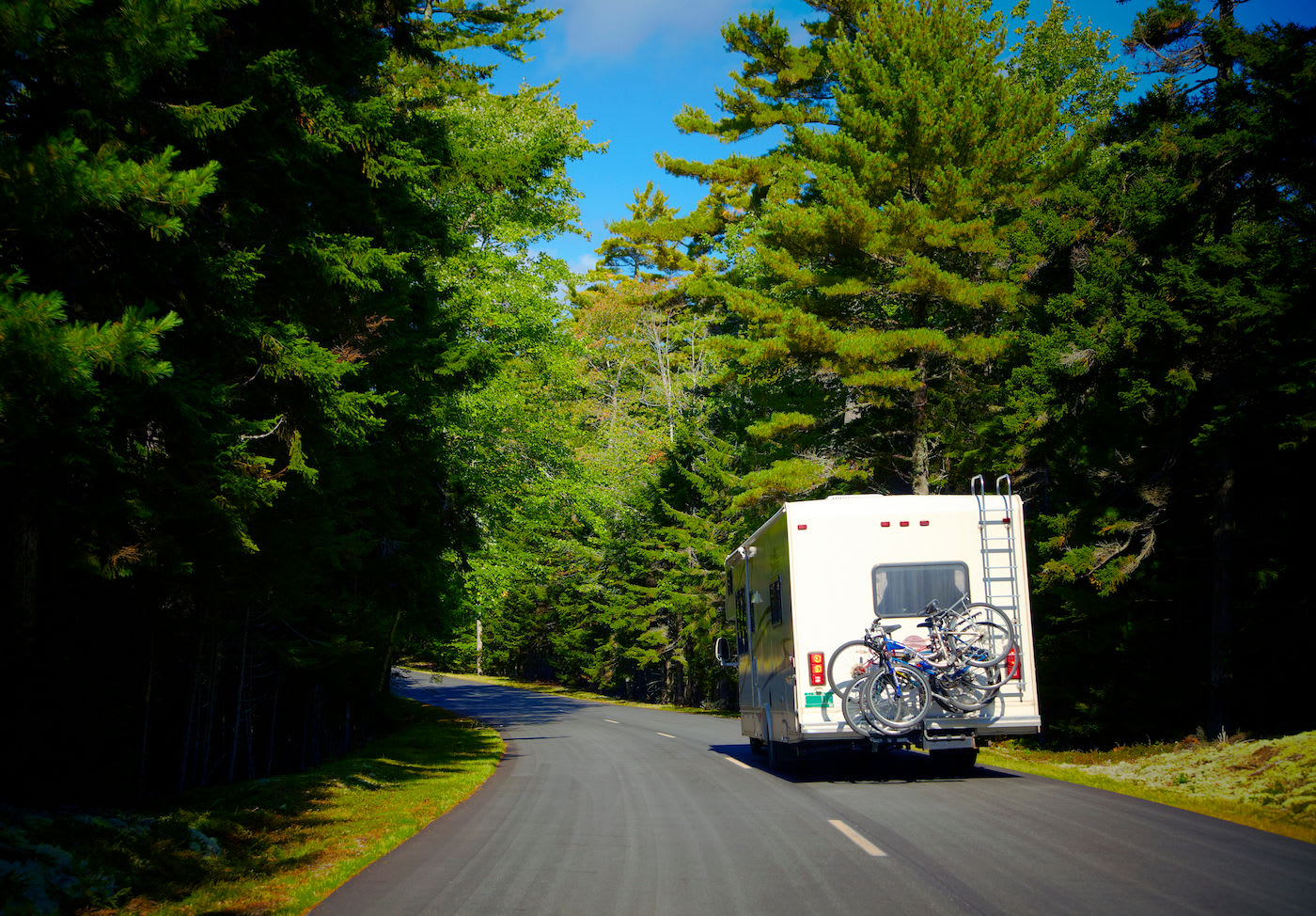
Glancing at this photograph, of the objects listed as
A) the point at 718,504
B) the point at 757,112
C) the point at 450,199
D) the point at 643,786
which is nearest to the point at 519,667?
the point at 718,504

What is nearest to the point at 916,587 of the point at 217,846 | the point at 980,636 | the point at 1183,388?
the point at 980,636

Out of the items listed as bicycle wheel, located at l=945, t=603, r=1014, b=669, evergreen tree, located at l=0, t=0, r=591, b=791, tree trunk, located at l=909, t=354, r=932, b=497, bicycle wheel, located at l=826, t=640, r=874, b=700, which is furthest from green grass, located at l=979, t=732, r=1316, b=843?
evergreen tree, located at l=0, t=0, r=591, b=791

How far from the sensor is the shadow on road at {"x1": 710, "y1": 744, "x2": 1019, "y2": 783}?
483 inches

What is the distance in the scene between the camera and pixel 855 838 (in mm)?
8031

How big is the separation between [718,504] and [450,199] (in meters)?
17.3

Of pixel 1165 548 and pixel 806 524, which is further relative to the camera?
pixel 1165 548

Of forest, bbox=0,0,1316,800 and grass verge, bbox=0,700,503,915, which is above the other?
forest, bbox=0,0,1316,800

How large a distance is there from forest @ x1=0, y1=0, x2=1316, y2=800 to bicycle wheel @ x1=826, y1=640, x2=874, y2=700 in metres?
6.28

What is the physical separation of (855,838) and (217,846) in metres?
5.69

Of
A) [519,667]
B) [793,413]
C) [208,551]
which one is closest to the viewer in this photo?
[208,551]

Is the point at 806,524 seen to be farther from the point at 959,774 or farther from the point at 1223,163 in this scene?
the point at 1223,163

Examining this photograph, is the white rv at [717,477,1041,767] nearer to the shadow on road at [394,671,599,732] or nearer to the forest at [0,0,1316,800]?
the forest at [0,0,1316,800]

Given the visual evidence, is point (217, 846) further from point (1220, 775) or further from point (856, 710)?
point (1220, 775)

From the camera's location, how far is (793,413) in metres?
24.5
